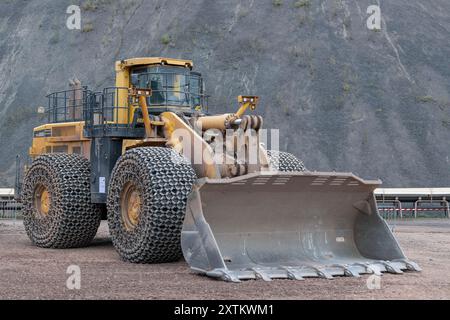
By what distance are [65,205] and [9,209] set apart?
54.5ft

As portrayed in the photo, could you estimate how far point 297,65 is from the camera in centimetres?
3728

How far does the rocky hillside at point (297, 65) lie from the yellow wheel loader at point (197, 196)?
1917cm

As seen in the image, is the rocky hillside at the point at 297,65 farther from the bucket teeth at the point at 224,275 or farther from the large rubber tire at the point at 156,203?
the bucket teeth at the point at 224,275

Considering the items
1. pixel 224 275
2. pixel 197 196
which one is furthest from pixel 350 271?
pixel 197 196

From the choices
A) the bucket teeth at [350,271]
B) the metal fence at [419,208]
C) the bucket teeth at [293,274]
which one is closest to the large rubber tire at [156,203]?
the bucket teeth at [293,274]

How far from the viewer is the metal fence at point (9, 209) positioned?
94.3ft

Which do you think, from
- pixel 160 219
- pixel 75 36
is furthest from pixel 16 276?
pixel 75 36

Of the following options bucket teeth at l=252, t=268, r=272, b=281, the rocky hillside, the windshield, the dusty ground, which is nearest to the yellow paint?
the windshield

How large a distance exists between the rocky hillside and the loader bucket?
20.6 metres

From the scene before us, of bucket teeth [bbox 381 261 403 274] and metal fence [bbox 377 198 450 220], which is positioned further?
metal fence [bbox 377 198 450 220]

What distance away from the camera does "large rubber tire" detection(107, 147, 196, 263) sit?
11.0 meters

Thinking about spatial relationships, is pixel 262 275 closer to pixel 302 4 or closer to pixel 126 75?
pixel 126 75

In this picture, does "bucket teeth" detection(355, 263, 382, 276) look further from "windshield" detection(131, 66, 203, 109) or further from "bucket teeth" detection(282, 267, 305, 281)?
"windshield" detection(131, 66, 203, 109)
